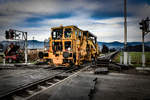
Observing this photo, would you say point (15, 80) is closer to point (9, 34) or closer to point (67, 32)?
point (67, 32)

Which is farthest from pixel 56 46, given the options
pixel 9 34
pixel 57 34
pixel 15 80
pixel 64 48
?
pixel 9 34

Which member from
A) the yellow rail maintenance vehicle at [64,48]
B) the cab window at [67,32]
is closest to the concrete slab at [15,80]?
the yellow rail maintenance vehicle at [64,48]

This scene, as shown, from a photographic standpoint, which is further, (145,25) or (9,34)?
(9,34)

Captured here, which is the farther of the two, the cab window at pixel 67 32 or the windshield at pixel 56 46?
the windshield at pixel 56 46

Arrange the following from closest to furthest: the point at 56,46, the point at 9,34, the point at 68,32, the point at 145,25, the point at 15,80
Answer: the point at 15,80 < the point at 145,25 < the point at 68,32 < the point at 56,46 < the point at 9,34

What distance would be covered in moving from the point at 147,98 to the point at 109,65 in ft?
16.5

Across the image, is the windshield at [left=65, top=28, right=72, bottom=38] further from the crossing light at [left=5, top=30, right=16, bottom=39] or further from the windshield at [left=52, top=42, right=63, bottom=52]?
the crossing light at [left=5, top=30, right=16, bottom=39]

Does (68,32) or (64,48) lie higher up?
(68,32)

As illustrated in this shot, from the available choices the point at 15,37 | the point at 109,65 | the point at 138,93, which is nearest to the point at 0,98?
the point at 138,93

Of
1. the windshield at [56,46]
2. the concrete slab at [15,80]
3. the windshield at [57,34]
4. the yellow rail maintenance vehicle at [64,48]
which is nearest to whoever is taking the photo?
the concrete slab at [15,80]

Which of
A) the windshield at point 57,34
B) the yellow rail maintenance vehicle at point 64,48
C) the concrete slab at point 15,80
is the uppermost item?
the windshield at point 57,34

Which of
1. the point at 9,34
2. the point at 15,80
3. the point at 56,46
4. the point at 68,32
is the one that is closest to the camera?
the point at 15,80

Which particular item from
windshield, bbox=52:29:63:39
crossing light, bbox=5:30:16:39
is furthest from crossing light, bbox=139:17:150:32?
crossing light, bbox=5:30:16:39

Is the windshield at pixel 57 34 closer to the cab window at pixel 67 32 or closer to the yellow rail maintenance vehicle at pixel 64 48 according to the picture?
the yellow rail maintenance vehicle at pixel 64 48
